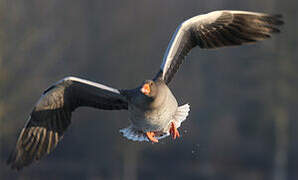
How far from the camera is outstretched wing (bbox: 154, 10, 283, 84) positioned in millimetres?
9750

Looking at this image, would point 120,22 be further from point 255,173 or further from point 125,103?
point 125,103

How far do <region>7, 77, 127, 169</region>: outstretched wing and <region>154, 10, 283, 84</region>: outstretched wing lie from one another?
1162mm

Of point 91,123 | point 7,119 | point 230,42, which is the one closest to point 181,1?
point 91,123

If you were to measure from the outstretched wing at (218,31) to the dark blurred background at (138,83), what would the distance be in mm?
11318

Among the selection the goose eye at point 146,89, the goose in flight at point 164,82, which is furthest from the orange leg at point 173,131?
the goose eye at point 146,89

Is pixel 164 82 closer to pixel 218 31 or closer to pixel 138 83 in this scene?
pixel 218 31

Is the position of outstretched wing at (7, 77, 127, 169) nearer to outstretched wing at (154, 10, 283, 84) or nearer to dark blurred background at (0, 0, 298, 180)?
outstretched wing at (154, 10, 283, 84)

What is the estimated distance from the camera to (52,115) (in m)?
10.3

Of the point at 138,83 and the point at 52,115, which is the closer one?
the point at 52,115

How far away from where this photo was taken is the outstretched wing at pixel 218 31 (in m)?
9.75

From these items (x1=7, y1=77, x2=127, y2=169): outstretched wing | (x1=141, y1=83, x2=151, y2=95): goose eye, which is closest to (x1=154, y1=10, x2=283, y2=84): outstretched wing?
(x1=141, y1=83, x2=151, y2=95): goose eye

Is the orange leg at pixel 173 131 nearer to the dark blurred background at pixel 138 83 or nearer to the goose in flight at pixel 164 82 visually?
the goose in flight at pixel 164 82

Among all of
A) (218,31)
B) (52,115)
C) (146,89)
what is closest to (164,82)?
(146,89)

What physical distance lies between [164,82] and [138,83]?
13.2m
